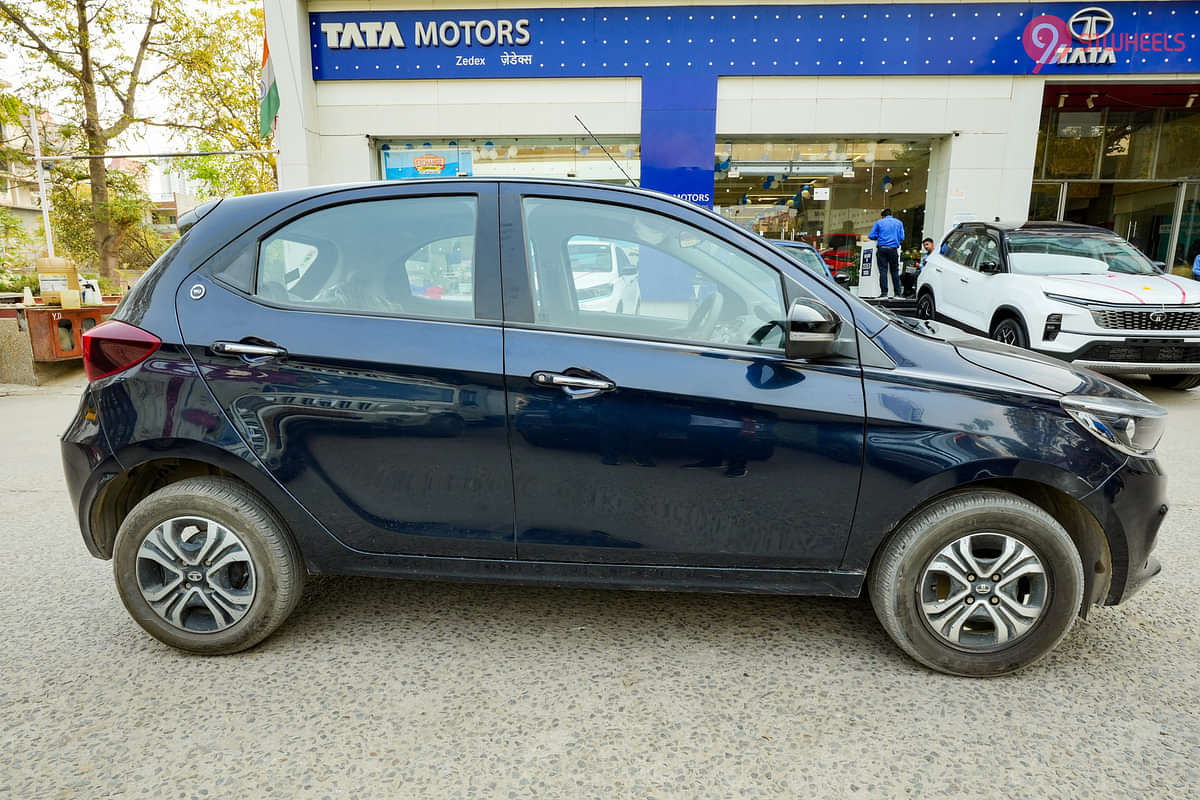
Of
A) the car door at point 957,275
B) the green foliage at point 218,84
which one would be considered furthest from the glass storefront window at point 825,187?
the green foliage at point 218,84

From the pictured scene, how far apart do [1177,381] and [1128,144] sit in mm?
11964

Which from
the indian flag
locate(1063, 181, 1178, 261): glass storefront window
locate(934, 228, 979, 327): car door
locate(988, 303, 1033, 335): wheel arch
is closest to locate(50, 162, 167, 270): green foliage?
the indian flag

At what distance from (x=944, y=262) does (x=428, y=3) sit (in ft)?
34.4

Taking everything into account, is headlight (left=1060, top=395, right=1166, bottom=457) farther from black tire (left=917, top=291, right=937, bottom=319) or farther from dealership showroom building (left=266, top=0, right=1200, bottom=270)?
dealership showroom building (left=266, top=0, right=1200, bottom=270)

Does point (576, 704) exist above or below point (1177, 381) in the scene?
below

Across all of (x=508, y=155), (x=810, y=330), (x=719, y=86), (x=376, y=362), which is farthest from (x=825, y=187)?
(x=376, y=362)

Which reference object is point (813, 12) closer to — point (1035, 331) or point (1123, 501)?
point (1035, 331)

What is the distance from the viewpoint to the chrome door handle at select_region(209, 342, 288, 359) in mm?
2496

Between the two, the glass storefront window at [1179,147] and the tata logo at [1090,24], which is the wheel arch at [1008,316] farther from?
the glass storefront window at [1179,147]

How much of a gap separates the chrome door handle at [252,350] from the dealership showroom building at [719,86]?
12.1 meters

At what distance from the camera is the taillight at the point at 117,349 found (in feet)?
8.37

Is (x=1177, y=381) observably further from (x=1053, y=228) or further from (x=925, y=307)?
(x=925, y=307)

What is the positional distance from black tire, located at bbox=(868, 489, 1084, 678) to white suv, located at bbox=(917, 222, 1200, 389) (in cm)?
Answer: 554

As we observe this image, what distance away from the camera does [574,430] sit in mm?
2410
